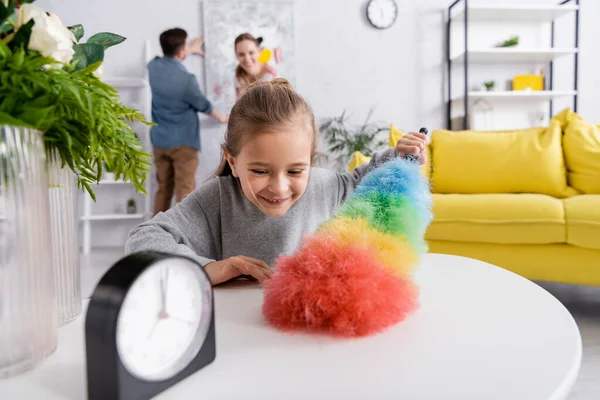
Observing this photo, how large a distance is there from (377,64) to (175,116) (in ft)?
5.39

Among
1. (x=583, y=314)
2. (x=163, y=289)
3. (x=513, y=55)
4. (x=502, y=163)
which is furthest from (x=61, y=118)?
(x=513, y=55)

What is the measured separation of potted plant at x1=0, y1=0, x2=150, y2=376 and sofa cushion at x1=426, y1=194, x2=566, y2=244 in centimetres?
152

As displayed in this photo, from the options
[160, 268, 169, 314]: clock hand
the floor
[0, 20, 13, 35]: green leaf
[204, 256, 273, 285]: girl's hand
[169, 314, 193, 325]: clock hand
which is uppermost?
[0, 20, 13, 35]: green leaf

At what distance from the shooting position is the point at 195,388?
0.38 meters

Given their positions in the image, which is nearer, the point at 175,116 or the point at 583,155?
the point at 583,155

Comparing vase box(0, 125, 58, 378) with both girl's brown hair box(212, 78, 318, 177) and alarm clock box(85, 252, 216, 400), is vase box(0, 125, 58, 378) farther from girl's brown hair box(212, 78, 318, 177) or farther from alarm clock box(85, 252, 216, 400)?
girl's brown hair box(212, 78, 318, 177)

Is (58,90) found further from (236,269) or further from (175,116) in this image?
(175,116)

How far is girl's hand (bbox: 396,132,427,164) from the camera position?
2.95 ft

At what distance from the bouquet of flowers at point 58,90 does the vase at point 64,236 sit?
0.02 meters

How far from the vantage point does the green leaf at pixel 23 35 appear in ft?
1.38

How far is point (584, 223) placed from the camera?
1829 mm

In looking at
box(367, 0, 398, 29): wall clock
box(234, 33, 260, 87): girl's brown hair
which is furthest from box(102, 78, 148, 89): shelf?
box(367, 0, 398, 29): wall clock

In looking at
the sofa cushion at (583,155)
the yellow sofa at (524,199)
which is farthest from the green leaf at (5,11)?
the sofa cushion at (583,155)

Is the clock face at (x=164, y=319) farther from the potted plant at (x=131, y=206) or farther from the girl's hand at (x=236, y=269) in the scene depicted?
the potted plant at (x=131, y=206)
